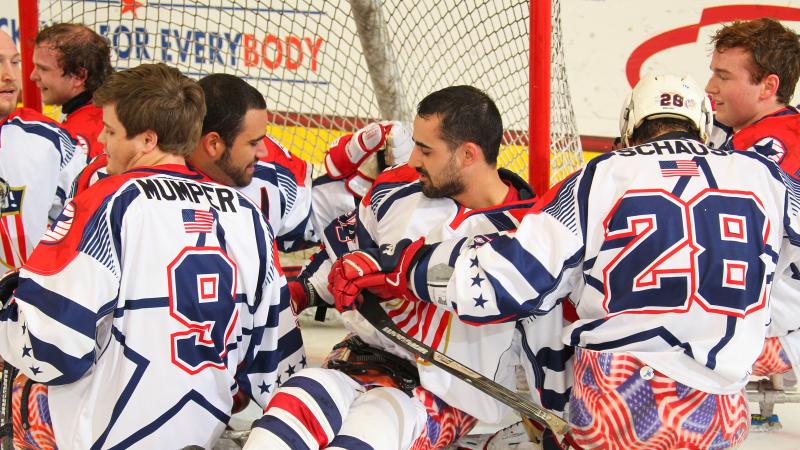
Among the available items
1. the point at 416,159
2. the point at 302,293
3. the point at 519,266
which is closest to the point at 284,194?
the point at 302,293

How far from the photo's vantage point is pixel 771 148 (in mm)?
2869

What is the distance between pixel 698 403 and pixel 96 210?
4.42 ft

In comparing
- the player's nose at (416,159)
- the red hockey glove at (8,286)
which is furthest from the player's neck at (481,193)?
the red hockey glove at (8,286)

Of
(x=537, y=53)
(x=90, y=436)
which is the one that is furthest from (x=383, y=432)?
(x=537, y=53)

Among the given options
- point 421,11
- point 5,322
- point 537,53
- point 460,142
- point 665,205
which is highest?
point 421,11

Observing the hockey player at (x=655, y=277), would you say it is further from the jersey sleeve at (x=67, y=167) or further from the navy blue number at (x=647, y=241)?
the jersey sleeve at (x=67, y=167)

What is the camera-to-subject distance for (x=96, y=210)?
1.96m

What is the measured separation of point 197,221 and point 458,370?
0.68 meters

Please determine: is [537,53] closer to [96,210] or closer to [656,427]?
[656,427]

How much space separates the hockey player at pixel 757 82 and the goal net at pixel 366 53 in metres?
0.55

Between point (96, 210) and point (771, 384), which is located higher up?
point (96, 210)

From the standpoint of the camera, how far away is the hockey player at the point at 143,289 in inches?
76.5

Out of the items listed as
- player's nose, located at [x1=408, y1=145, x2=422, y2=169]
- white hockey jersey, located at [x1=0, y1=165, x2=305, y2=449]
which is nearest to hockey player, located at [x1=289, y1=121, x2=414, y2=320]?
player's nose, located at [x1=408, y1=145, x2=422, y2=169]

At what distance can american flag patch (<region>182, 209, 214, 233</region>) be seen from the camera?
2055 millimetres
